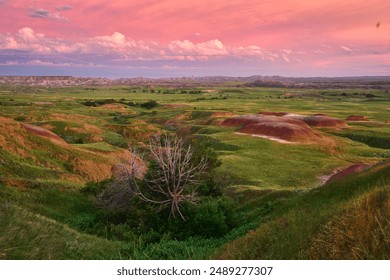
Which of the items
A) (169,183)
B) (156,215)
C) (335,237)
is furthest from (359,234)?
(169,183)

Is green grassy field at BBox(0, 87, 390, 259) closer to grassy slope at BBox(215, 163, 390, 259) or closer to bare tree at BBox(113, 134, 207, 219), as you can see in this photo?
grassy slope at BBox(215, 163, 390, 259)

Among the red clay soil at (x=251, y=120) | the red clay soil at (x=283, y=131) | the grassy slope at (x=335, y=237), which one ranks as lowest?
the red clay soil at (x=283, y=131)

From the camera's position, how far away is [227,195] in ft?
114

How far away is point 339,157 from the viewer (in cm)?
5656

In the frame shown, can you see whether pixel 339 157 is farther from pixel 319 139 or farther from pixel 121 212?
pixel 121 212

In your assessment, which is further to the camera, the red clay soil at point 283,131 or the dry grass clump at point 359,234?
the red clay soil at point 283,131

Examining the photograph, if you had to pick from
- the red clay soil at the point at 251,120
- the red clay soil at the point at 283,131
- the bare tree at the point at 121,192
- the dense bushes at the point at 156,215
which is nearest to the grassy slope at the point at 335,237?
the dense bushes at the point at 156,215

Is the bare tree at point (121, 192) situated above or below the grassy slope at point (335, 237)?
below

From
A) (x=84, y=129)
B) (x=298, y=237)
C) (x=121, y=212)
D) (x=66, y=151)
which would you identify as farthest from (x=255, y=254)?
(x=84, y=129)

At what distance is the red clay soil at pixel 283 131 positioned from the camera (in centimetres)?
6606

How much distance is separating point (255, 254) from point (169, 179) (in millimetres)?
14174

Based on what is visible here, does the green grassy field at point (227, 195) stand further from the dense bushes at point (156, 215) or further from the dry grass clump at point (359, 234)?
the dense bushes at point (156, 215)

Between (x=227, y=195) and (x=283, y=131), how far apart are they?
1447 inches

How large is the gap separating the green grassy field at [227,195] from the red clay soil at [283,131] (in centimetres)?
354
